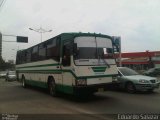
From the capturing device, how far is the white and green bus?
12.4 metres

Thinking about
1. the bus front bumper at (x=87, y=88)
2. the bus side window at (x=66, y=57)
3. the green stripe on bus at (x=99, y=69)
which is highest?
the bus side window at (x=66, y=57)

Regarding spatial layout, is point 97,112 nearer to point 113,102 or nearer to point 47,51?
point 113,102

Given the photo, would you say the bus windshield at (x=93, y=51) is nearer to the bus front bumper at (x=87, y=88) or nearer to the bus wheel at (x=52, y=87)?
the bus front bumper at (x=87, y=88)

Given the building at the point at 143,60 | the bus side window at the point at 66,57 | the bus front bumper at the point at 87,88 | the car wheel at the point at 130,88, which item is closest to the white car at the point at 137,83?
the car wheel at the point at 130,88

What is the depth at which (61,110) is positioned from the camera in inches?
422

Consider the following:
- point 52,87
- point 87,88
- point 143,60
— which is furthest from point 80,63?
point 143,60

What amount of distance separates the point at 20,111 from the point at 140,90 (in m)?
7.22

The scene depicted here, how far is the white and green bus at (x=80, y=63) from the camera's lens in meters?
12.4

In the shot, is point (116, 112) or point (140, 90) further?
point (140, 90)

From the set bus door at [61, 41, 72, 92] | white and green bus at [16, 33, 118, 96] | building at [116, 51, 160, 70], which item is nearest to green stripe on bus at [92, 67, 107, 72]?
white and green bus at [16, 33, 118, 96]

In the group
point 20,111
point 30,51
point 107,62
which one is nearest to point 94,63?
point 107,62

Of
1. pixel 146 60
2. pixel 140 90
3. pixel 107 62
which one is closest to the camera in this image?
pixel 107 62

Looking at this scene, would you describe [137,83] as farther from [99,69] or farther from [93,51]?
[93,51]

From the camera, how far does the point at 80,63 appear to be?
492 inches
